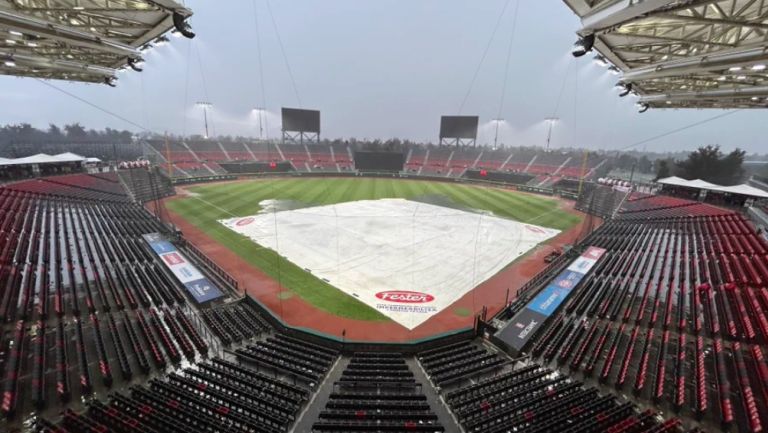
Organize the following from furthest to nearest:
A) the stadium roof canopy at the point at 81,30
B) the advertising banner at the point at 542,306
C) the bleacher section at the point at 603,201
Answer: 1. the bleacher section at the point at 603,201
2. the advertising banner at the point at 542,306
3. the stadium roof canopy at the point at 81,30

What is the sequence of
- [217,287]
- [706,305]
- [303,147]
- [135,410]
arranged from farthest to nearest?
[303,147], [217,287], [706,305], [135,410]

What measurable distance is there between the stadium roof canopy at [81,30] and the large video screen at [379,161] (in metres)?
53.5

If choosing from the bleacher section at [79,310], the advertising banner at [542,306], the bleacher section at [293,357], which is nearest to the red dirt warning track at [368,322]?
the bleacher section at [293,357]

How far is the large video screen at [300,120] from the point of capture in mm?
68188

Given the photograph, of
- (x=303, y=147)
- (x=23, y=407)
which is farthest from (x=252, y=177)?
(x=23, y=407)

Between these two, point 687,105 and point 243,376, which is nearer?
point 243,376

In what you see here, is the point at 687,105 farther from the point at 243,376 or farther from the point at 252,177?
the point at 252,177

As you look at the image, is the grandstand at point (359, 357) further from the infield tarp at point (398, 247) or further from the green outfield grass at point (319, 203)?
the infield tarp at point (398, 247)

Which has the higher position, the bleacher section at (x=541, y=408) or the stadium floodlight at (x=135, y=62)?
the stadium floodlight at (x=135, y=62)

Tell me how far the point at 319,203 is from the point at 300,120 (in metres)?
38.5

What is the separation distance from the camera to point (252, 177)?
2235 inches

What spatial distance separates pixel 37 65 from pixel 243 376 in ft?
47.3

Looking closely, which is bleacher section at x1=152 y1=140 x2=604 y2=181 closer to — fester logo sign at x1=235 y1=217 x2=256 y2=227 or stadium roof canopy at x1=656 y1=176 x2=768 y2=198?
stadium roof canopy at x1=656 y1=176 x2=768 y2=198

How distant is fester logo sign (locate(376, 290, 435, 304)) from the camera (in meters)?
16.8
